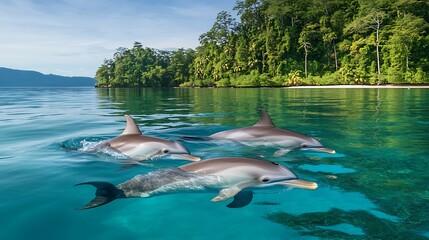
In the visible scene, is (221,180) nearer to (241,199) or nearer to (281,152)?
(241,199)

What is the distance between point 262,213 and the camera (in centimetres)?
400

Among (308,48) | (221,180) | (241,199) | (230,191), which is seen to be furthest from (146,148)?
(308,48)

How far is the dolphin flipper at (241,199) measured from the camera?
4.09m

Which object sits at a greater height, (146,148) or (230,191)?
(146,148)

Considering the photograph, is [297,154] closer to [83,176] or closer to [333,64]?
[83,176]

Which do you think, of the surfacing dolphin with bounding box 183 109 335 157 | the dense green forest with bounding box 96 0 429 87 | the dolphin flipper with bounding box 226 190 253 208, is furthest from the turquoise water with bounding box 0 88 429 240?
the dense green forest with bounding box 96 0 429 87

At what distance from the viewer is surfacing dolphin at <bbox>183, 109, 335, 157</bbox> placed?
7207 millimetres

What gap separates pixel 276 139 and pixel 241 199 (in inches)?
125

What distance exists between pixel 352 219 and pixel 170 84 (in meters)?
107

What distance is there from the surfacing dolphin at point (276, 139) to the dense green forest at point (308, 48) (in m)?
52.9

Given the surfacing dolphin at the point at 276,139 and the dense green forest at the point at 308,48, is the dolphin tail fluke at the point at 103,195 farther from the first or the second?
the dense green forest at the point at 308,48

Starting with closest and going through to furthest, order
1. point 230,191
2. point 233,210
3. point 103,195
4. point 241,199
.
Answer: point 233,210, point 103,195, point 241,199, point 230,191

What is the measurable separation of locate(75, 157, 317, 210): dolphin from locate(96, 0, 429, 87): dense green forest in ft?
183

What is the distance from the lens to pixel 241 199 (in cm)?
433
